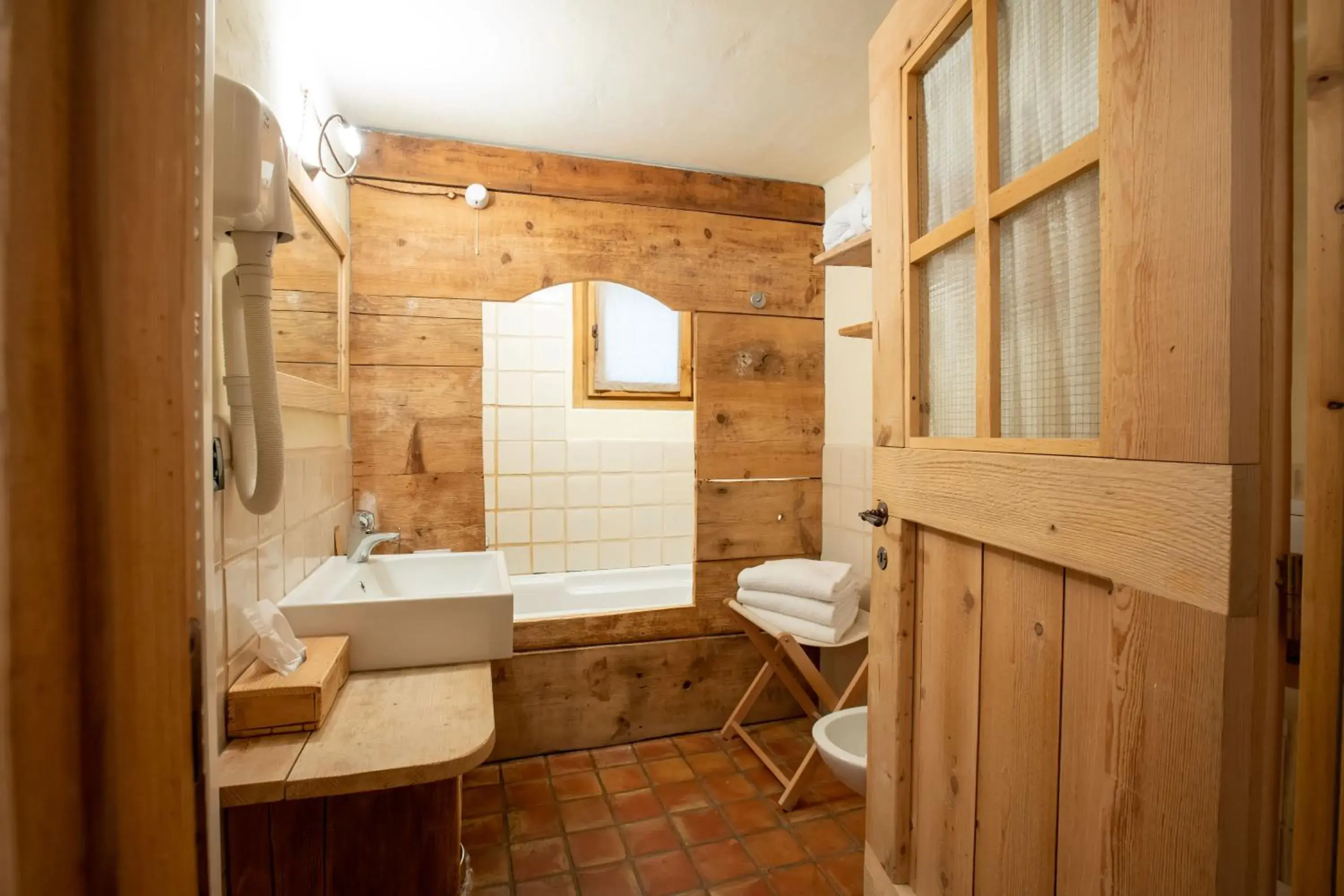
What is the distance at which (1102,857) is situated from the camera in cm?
71

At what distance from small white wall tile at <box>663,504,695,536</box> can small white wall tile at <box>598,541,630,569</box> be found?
226mm

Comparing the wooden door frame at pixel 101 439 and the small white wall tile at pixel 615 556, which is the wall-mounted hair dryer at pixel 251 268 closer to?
the wooden door frame at pixel 101 439

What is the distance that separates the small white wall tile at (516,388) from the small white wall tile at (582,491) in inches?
18.0

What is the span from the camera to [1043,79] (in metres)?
0.83

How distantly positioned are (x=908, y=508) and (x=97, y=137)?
1.12 meters

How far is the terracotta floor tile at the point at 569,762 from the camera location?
2166 mm

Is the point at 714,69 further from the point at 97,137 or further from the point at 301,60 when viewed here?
the point at 97,137

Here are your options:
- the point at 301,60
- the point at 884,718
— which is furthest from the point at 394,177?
the point at 884,718

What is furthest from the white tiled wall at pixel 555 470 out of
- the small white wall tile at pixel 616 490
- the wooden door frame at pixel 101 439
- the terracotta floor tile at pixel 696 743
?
the wooden door frame at pixel 101 439

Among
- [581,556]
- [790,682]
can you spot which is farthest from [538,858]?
[581,556]

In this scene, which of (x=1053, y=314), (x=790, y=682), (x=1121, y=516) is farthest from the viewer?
(x=790, y=682)

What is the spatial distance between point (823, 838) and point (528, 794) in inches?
38.1

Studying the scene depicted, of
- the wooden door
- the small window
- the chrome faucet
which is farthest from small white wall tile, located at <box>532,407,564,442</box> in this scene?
the wooden door

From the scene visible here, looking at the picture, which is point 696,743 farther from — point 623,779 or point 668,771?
point 623,779
